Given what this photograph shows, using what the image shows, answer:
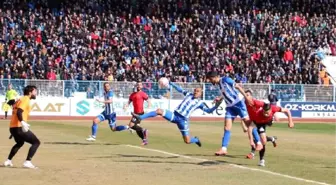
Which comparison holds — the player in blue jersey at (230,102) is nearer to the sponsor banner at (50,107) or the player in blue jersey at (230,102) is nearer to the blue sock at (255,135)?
the blue sock at (255,135)

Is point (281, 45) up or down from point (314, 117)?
up

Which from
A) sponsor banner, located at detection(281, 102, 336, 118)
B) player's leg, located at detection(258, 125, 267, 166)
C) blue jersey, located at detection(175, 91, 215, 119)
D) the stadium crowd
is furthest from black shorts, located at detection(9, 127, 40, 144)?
sponsor banner, located at detection(281, 102, 336, 118)

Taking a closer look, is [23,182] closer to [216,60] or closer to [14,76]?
[14,76]

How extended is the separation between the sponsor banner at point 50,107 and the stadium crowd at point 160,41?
1564 millimetres

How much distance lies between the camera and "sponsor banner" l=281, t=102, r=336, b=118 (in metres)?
50.5

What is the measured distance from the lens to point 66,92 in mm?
46219

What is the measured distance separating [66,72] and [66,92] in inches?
55.5

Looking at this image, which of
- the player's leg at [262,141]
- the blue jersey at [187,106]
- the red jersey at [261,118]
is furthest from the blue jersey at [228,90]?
the player's leg at [262,141]

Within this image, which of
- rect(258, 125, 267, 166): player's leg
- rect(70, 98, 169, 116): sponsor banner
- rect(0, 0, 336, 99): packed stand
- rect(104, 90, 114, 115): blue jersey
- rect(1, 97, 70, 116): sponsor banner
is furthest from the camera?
rect(0, 0, 336, 99): packed stand

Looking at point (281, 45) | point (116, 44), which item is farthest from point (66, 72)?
point (281, 45)

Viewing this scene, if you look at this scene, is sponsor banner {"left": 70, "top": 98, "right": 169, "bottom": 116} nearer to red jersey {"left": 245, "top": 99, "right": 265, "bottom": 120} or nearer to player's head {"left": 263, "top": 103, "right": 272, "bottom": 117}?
red jersey {"left": 245, "top": 99, "right": 265, "bottom": 120}

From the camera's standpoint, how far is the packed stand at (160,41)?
47406mm

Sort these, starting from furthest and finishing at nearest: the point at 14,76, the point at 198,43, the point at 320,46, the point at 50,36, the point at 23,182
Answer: the point at 320,46
the point at 198,43
the point at 50,36
the point at 14,76
the point at 23,182

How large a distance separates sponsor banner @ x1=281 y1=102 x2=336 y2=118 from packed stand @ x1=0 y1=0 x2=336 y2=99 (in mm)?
2017
